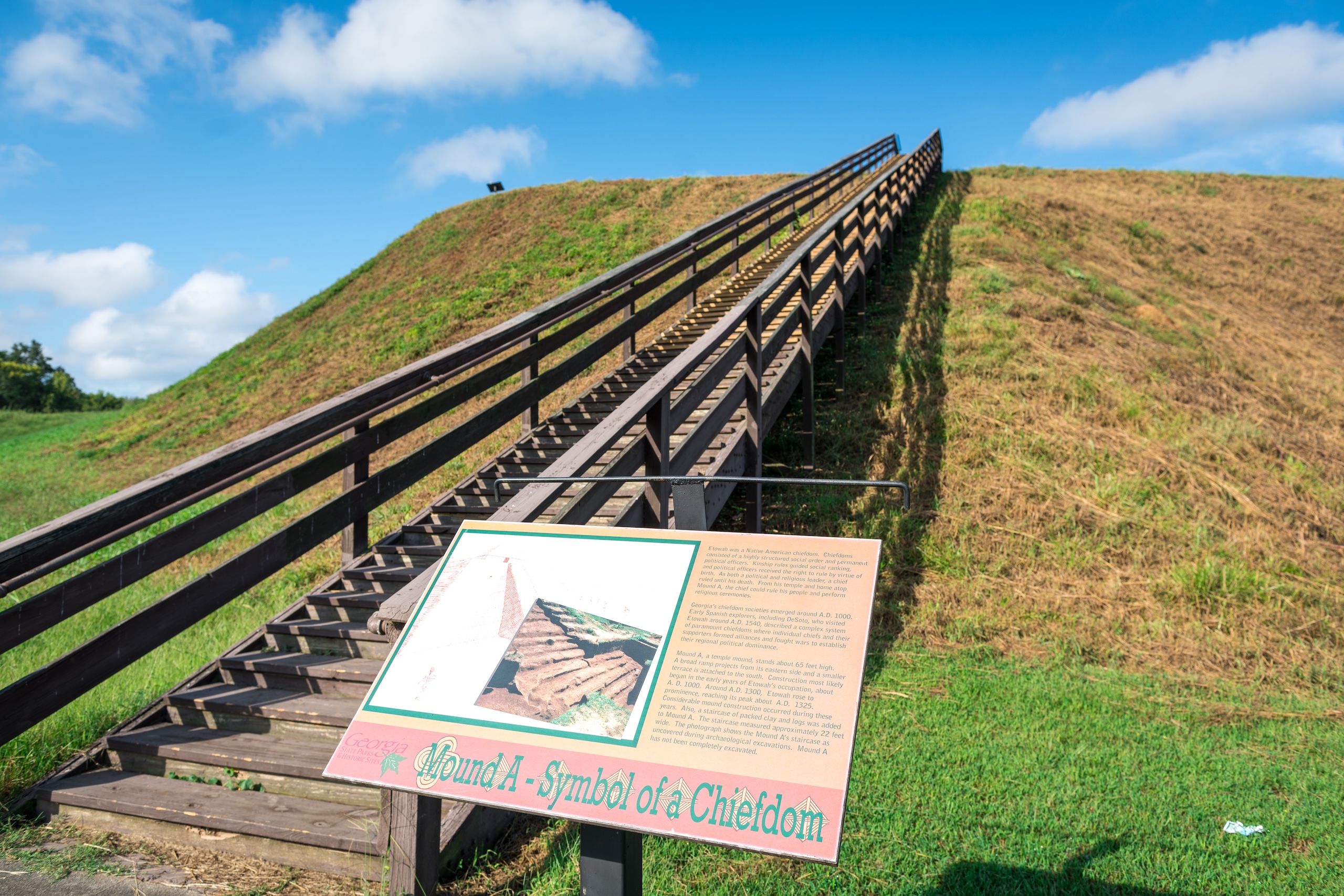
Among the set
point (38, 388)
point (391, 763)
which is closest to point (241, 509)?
point (391, 763)

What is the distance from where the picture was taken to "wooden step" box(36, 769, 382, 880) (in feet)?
10.1

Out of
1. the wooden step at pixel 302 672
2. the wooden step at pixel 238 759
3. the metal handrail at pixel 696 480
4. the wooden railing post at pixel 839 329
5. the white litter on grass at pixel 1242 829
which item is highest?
the wooden railing post at pixel 839 329

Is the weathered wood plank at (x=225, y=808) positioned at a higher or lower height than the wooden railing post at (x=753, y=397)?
lower

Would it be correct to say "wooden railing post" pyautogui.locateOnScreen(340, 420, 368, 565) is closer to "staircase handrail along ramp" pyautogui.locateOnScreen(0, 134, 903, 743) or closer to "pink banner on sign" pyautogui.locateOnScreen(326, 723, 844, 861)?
"staircase handrail along ramp" pyautogui.locateOnScreen(0, 134, 903, 743)

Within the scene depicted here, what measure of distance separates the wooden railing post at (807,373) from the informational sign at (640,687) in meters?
5.22

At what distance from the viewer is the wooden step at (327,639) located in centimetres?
429

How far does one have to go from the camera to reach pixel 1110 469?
6.68m

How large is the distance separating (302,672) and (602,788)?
3.00 metres

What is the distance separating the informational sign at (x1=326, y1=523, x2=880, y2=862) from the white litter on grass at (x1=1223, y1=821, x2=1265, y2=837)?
2481 millimetres

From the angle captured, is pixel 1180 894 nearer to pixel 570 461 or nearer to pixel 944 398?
pixel 570 461

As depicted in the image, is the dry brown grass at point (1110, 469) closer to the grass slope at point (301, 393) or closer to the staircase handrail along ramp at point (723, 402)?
the staircase handrail along ramp at point (723, 402)

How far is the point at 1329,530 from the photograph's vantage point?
627 centimetres

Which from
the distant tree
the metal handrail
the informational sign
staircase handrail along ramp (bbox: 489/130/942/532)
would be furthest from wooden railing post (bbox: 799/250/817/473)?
the distant tree

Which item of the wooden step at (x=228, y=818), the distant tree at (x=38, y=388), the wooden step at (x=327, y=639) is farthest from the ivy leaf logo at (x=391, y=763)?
the distant tree at (x=38, y=388)
